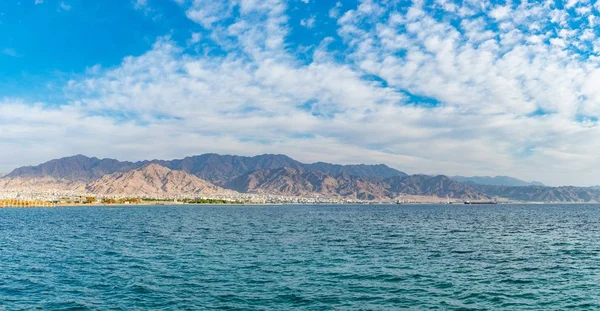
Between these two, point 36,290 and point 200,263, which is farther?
point 200,263

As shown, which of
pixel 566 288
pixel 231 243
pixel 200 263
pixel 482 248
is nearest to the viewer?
pixel 566 288

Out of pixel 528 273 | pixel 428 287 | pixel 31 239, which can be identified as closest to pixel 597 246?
pixel 528 273

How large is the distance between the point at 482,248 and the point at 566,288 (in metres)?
27.3

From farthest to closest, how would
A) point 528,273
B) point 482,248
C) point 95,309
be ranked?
1. point 482,248
2. point 528,273
3. point 95,309

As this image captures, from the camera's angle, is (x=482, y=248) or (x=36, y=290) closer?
(x=36, y=290)

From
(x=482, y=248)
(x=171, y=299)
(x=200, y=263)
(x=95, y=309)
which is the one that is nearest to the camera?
(x=95, y=309)

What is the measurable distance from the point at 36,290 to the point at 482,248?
195 feet

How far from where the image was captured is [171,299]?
115ft

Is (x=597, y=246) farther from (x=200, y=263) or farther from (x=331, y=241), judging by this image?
(x=200, y=263)

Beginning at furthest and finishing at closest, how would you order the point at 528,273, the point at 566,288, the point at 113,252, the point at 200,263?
1. the point at 113,252
2. the point at 200,263
3. the point at 528,273
4. the point at 566,288

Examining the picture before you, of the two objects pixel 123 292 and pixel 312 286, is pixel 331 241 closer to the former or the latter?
pixel 312 286

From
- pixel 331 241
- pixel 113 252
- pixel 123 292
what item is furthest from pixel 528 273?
pixel 113 252

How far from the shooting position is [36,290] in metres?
38.3

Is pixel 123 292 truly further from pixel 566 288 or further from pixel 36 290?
pixel 566 288
